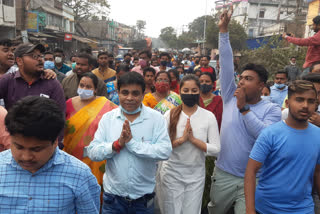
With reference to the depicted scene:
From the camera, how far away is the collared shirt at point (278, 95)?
20.1ft

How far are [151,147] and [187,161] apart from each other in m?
0.70

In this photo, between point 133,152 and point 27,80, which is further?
point 27,80

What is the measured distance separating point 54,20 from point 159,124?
34.5 meters

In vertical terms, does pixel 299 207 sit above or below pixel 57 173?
below

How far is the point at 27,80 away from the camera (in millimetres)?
3270

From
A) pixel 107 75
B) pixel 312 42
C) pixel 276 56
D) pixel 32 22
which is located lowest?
pixel 107 75

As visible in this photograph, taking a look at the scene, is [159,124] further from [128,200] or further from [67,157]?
Result: [67,157]

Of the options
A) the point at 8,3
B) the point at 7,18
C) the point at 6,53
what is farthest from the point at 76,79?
the point at 8,3

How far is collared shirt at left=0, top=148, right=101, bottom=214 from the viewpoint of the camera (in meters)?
1.55

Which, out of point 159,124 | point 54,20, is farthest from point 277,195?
point 54,20

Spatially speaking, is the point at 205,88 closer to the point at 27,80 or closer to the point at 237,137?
the point at 237,137

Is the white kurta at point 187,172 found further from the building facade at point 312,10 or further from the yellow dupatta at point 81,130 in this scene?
the building facade at point 312,10

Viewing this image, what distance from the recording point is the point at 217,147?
309 centimetres

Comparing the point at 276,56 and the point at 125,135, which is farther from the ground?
the point at 276,56
